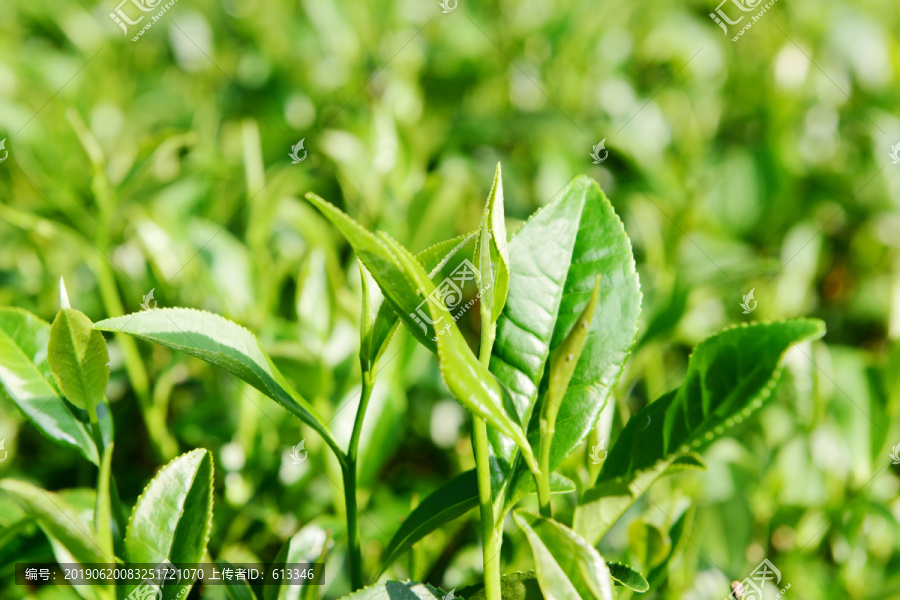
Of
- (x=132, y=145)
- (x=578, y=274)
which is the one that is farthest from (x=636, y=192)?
(x=132, y=145)

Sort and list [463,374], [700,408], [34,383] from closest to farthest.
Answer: [463,374] → [700,408] → [34,383]

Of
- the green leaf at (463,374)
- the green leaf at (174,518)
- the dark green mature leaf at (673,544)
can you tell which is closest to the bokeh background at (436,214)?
the dark green mature leaf at (673,544)

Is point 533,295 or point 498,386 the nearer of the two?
point 498,386

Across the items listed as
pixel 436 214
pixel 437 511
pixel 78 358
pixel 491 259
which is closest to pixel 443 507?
pixel 437 511

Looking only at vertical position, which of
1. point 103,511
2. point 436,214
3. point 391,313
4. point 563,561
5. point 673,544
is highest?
point 436,214

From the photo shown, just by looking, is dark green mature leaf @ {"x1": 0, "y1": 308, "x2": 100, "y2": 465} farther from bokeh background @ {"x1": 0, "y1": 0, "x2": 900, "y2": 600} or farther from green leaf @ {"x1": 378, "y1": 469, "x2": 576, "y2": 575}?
green leaf @ {"x1": 378, "y1": 469, "x2": 576, "y2": 575}

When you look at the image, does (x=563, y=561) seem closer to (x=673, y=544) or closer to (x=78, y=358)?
(x=673, y=544)

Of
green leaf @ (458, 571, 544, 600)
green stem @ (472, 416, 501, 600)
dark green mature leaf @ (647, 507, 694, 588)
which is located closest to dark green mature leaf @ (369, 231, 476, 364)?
green stem @ (472, 416, 501, 600)
